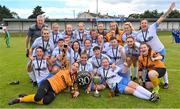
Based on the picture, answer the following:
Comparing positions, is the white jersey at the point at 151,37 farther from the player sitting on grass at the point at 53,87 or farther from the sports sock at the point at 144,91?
the player sitting on grass at the point at 53,87

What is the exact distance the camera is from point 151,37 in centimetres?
956

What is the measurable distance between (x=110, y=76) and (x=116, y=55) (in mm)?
900

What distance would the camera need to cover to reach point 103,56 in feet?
31.2

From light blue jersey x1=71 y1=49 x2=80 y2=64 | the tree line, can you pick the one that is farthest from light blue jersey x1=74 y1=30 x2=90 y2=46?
the tree line

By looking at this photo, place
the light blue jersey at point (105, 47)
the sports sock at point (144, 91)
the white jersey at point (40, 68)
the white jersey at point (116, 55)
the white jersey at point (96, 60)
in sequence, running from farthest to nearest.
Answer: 1. the light blue jersey at point (105, 47)
2. the white jersey at point (116, 55)
3. the white jersey at point (96, 60)
4. the white jersey at point (40, 68)
5. the sports sock at point (144, 91)

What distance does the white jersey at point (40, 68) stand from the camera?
909 cm

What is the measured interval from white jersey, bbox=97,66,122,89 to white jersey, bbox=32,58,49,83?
151 centimetres

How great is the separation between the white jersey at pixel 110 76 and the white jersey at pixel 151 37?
3.97ft

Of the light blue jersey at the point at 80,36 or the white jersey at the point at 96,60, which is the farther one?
the light blue jersey at the point at 80,36

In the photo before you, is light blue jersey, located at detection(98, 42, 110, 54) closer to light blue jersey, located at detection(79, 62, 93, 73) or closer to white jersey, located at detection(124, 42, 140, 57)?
white jersey, located at detection(124, 42, 140, 57)

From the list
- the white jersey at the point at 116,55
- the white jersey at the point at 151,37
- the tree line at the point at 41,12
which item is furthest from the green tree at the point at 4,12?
the white jersey at the point at 151,37

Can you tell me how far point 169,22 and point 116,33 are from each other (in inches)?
3114

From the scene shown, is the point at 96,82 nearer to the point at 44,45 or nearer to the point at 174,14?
the point at 44,45

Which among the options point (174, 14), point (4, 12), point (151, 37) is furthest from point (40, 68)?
point (174, 14)
